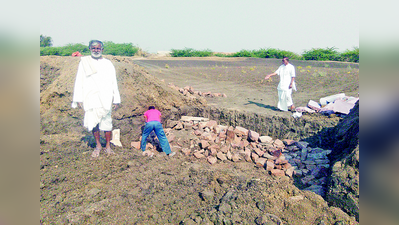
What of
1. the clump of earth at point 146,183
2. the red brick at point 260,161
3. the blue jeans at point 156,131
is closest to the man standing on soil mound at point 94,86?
the clump of earth at point 146,183

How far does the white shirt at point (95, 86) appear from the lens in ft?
11.4

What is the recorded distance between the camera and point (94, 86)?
3539 millimetres

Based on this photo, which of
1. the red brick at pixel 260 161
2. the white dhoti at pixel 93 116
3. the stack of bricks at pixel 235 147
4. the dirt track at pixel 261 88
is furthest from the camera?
the dirt track at pixel 261 88

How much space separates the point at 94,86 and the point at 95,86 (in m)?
0.01

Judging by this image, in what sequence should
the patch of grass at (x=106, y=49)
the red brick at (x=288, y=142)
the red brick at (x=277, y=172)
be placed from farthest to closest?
the patch of grass at (x=106, y=49) → the red brick at (x=288, y=142) → the red brick at (x=277, y=172)

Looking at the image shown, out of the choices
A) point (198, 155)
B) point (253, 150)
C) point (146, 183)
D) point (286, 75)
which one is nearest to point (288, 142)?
point (253, 150)

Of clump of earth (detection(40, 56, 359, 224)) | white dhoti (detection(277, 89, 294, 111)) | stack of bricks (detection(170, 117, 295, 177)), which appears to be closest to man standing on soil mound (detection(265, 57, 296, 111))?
white dhoti (detection(277, 89, 294, 111))

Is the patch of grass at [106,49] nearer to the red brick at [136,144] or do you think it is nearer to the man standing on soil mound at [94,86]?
the red brick at [136,144]

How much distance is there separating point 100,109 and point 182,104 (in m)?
3.29

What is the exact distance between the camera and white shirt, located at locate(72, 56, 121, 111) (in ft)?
11.4

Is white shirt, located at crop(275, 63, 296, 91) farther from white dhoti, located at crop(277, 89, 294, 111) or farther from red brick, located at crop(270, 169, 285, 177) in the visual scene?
red brick, located at crop(270, 169, 285, 177)

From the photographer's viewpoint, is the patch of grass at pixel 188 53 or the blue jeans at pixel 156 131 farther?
the patch of grass at pixel 188 53

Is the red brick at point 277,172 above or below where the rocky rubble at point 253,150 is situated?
below
